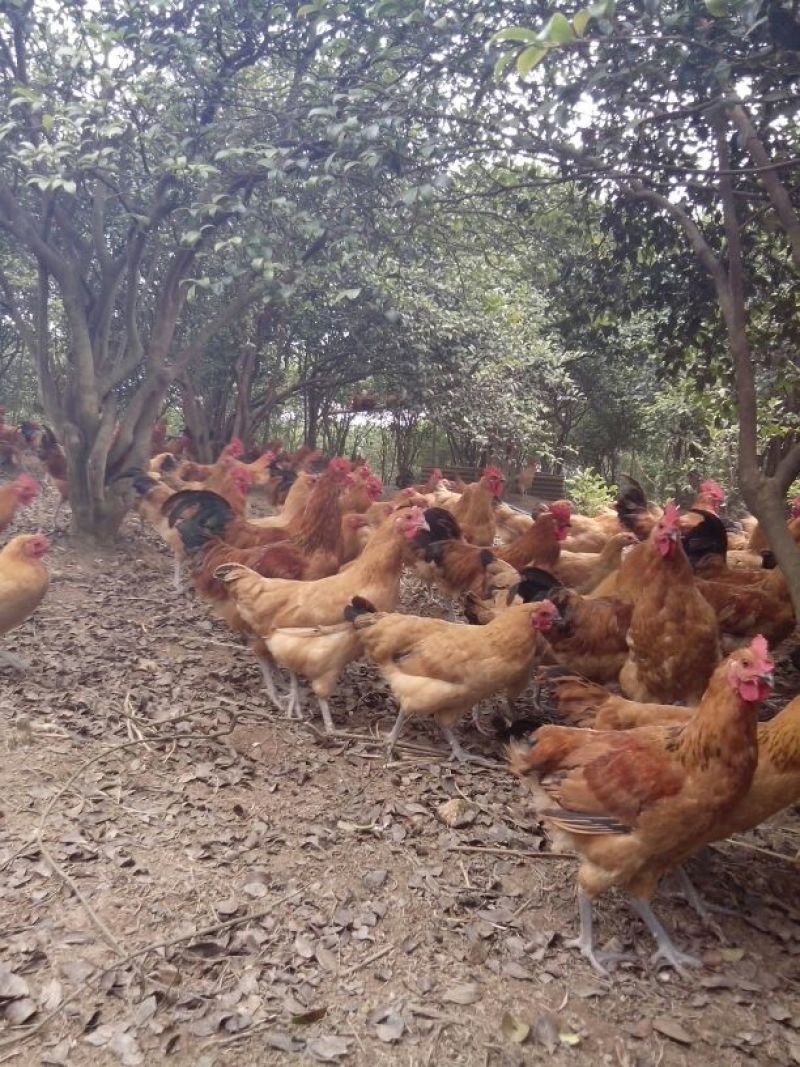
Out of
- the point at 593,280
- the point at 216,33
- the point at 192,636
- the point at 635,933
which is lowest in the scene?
the point at 635,933

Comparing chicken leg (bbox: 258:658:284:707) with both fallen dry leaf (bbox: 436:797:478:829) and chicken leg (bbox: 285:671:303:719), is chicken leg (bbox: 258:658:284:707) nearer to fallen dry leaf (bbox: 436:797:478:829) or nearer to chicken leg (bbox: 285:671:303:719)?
chicken leg (bbox: 285:671:303:719)

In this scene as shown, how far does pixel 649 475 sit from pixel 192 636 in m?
14.1

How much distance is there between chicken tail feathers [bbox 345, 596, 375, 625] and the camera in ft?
14.9

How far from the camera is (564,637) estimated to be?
4.66 m

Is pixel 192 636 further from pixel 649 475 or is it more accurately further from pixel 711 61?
pixel 649 475

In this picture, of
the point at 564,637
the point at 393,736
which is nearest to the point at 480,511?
the point at 564,637

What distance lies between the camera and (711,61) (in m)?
3.51

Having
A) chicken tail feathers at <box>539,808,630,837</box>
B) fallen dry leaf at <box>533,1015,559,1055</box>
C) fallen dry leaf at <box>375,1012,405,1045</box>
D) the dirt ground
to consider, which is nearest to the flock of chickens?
chicken tail feathers at <box>539,808,630,837</box>

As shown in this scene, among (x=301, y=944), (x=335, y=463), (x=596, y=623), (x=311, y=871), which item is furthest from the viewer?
(x=335, y=463)

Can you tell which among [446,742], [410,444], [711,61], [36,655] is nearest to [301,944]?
[446,742]

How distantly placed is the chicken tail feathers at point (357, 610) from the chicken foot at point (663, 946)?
212cm

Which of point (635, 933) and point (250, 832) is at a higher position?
point (250, 832)

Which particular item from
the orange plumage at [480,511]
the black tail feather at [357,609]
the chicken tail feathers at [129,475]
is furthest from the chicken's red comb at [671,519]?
the chicken tail feathers at [129,475]

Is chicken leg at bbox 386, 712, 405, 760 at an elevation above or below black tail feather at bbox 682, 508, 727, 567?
below
